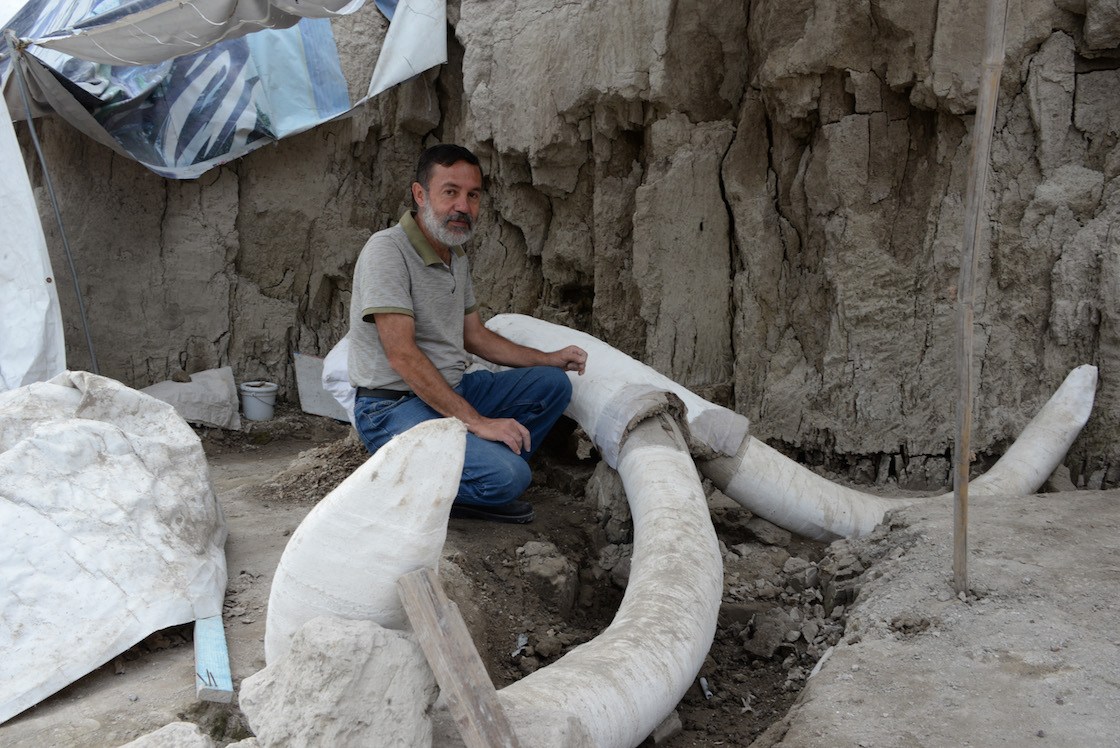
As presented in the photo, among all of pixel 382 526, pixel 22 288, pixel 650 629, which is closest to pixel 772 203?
pixel 650 629

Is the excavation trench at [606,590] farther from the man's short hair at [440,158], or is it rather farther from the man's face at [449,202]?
the man's short hair at [440,158]

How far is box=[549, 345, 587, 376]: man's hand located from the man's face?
26.5 inches

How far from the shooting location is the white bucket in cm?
645

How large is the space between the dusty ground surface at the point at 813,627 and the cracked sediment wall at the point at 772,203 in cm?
86

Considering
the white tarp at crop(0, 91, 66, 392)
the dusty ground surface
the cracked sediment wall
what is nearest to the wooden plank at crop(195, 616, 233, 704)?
the dusty ground surface

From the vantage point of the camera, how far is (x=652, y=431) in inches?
146

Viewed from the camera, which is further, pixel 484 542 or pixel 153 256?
pixel 153 256

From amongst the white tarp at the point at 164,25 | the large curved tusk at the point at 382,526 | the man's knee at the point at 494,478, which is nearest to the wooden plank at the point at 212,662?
the large curved tusk at the point at 382,526

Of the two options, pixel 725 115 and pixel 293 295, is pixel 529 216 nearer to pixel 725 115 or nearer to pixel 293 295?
pixel 725 115

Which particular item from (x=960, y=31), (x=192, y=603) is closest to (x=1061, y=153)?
(x=960, y=31)

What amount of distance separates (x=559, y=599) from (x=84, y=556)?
64.2 inches

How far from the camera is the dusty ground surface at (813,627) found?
2.21 metres

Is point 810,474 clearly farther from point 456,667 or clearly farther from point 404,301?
point 456,667

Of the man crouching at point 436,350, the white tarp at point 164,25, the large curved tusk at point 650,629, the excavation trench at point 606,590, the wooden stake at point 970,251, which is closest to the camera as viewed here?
the large curved tusk at point 650,629
